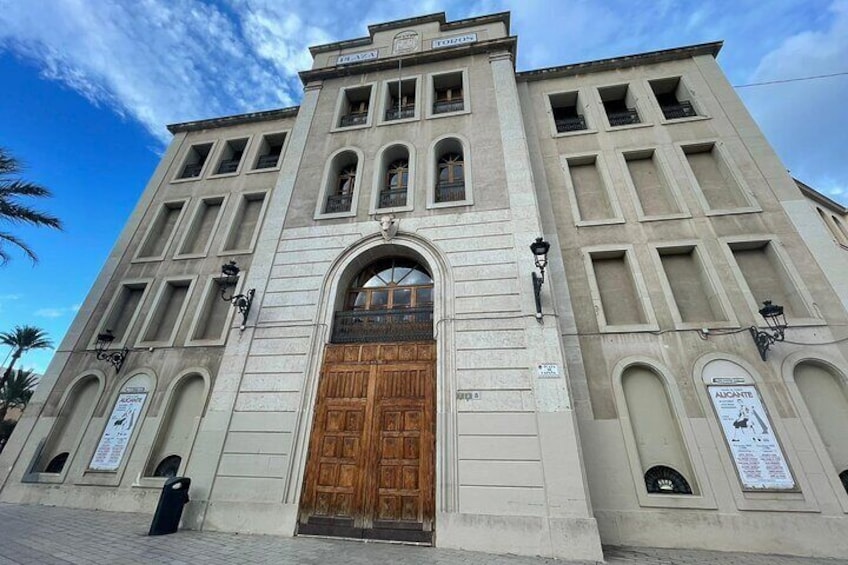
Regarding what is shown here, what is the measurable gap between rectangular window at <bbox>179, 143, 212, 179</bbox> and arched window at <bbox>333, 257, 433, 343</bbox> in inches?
414

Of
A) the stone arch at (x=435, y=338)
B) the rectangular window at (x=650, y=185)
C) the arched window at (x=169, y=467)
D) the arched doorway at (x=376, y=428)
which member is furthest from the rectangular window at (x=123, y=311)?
the rectangular window at (x=650, y=185)

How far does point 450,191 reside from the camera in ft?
34.6

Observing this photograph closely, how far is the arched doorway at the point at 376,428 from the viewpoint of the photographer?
257 inches

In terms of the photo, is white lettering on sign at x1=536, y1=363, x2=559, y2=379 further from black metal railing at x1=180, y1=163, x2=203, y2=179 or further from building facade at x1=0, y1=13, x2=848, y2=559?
black metal railing at x1=180, y1=163, x2=203, y2=179

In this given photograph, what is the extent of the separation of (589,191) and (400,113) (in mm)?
7387

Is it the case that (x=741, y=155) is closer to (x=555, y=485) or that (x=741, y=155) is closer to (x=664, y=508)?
(x=664, y=508)

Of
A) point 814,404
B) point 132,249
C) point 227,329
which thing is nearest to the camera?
point 814,404

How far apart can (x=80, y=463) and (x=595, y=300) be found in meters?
14.4

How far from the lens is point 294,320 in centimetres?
867

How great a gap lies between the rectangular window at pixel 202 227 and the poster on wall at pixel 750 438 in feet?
51.3

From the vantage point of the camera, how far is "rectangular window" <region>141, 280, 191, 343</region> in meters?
10.7

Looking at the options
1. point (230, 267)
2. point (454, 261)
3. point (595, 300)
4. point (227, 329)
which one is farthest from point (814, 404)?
point (227, 329)

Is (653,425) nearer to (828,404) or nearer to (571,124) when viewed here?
(828,404)

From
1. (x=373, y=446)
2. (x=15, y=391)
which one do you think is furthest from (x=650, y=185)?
(x=15, y=391)
